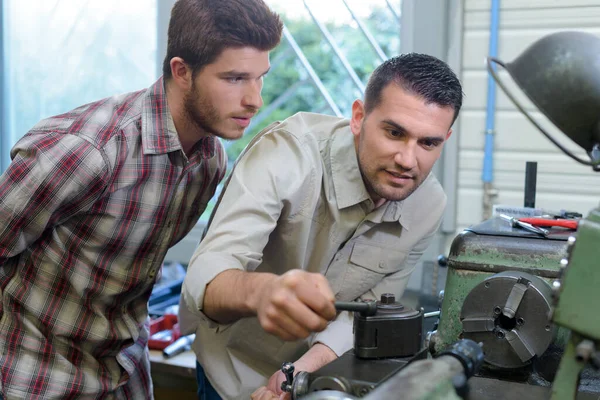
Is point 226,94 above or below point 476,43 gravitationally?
below

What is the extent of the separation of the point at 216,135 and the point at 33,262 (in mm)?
528

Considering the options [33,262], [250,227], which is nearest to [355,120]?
[250,227]

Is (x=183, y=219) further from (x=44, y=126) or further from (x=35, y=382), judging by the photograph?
(x=35, y=382)

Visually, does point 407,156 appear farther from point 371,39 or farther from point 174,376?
point 174,376

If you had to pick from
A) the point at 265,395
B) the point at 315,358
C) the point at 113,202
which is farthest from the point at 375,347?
the point at 113,202

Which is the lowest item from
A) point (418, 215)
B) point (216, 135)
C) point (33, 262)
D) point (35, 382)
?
point (35, 382)

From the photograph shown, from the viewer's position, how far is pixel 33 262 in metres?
1.66

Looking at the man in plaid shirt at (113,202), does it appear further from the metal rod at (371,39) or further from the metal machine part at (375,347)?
the metal rod at (371,39)

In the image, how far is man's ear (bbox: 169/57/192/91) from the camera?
1.69 metres

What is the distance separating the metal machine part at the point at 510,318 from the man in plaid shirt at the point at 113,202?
2.47ft

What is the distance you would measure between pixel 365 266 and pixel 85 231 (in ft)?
2.15

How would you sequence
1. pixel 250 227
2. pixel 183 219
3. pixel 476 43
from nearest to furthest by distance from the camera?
pixel 250 227
pixel 183 219
pixel 476 43

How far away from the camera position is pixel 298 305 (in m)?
0.96

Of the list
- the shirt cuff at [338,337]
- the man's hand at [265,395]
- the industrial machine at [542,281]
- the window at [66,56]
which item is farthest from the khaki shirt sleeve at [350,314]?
the window at [66,56]
